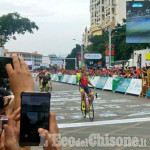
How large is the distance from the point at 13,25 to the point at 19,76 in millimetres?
37152

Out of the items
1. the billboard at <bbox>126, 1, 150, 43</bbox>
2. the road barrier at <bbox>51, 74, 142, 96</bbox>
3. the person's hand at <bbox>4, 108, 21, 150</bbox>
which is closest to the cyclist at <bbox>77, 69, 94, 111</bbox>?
the road barrier at <bbox>51, 74, 142, 96</bbox>

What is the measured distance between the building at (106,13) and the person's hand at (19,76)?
98.5 metres

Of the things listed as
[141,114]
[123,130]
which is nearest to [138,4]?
[141,114]

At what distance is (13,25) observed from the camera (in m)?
38.1

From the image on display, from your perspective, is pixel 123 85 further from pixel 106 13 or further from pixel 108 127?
pixel 106 13

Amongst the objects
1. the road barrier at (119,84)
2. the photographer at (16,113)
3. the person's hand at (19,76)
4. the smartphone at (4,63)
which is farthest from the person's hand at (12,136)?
the road barrier at (119,84)

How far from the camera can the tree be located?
37741 mm

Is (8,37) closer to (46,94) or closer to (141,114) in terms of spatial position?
(141,114)

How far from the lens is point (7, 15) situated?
126 feet

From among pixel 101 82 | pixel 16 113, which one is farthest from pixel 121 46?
pixel 16 113

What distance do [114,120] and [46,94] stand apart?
857cm

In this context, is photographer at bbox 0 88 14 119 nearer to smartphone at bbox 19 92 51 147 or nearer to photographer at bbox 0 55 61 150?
photographer at bbox 0 55 61 150

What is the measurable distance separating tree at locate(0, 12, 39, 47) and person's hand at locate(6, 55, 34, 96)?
35.9 meters

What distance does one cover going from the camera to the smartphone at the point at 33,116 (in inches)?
63.0
